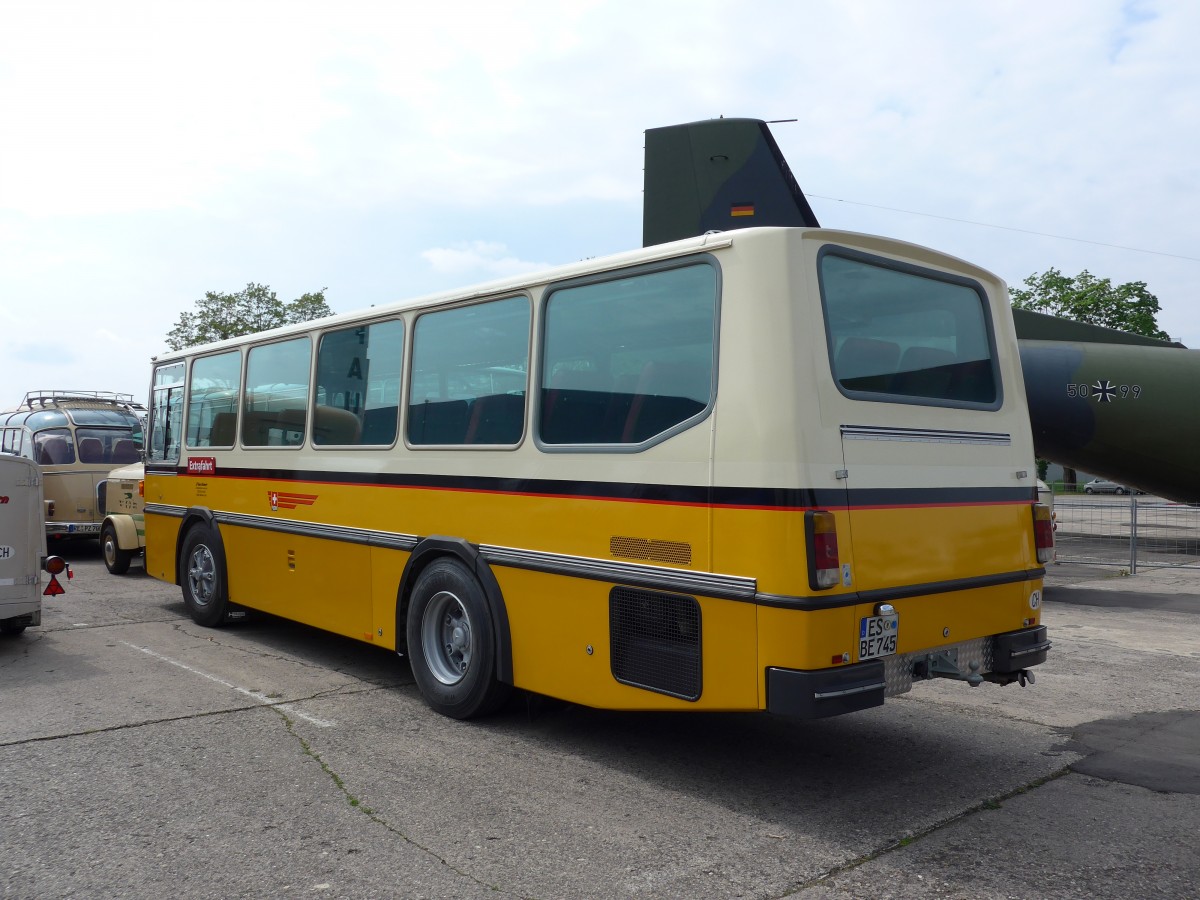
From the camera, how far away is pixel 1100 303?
175ft

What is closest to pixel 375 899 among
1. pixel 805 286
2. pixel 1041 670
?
pixel 805 286

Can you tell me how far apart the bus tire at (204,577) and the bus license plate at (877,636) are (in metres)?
6.43

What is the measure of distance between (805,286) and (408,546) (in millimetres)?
3295

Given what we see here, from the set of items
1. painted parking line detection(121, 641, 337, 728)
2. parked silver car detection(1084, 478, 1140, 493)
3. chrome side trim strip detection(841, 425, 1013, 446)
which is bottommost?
painted parking line detection(121, 641, 337, 728)

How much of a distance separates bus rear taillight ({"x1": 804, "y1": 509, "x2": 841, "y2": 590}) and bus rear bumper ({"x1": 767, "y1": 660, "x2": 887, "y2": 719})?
0.39 meters

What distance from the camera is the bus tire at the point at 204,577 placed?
911cm

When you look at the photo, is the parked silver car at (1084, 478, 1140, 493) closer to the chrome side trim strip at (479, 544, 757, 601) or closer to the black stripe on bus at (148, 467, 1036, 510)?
the black stripe on bus at (148, 467, 1036, 510)

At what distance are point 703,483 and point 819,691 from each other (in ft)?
3.47

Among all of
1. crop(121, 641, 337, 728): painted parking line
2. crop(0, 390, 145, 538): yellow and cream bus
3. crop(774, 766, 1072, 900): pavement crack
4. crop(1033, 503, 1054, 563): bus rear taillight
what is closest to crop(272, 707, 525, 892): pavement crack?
crop(121, 641, 337, 728): painted parking line

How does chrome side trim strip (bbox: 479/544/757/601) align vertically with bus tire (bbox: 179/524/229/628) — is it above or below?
above

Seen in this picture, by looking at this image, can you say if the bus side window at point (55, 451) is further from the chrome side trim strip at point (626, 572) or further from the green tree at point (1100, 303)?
the green tree at point (1100, 303)

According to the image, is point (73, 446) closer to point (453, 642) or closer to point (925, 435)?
point (453, 642)

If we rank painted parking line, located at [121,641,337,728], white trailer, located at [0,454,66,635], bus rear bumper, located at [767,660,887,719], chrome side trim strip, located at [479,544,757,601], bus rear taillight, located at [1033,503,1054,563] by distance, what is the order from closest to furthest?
bus rear bumper, located at [767,660,887,719]
chrome side trim strip, located at [479,544,757,601]
bus rear taillight, located at [1033,503,1054,563]
painted parking line, located at [121,641,337,728]
white trailer, located at [0,454,66,635]

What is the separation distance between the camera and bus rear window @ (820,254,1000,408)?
482cm
